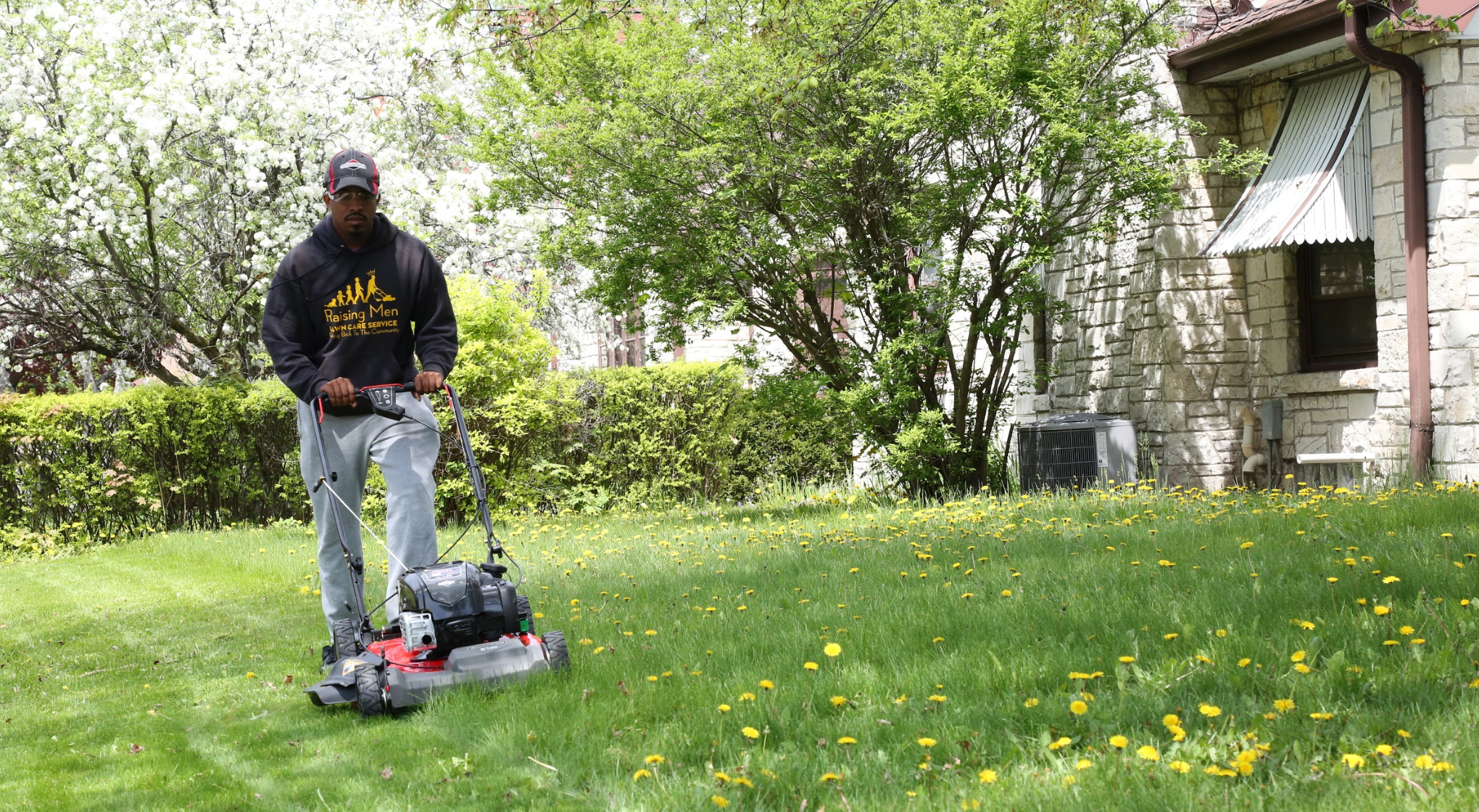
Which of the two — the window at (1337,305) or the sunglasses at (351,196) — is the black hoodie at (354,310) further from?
the window at (1337,305)

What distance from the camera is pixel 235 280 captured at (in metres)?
15.4

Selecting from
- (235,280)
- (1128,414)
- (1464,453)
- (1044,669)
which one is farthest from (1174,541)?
(235,280)

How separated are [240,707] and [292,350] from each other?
1408mm

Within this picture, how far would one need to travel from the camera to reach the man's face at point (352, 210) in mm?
5059

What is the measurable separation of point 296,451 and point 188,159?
154 inches

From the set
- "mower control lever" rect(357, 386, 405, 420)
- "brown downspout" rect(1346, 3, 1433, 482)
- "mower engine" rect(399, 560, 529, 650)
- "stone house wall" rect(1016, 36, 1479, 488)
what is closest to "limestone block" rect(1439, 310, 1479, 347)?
"stone house wall" rect(1016, 36, 1479, 488)

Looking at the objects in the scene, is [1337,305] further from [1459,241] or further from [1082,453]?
[1082,453]

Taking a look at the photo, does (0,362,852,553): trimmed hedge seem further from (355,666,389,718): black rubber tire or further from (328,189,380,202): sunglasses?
(355,666,389,718): black rubber tire

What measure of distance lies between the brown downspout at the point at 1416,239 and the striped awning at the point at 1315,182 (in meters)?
0.45

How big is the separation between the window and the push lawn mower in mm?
8495

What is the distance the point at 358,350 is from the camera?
5.18 meters

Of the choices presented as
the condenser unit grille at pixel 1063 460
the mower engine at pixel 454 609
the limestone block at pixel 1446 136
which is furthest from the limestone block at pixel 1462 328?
the mower engine at pixel 454 609

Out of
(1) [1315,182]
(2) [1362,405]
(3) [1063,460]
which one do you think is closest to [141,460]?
(3) [1063,460]

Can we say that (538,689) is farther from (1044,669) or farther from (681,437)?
(681,437)
